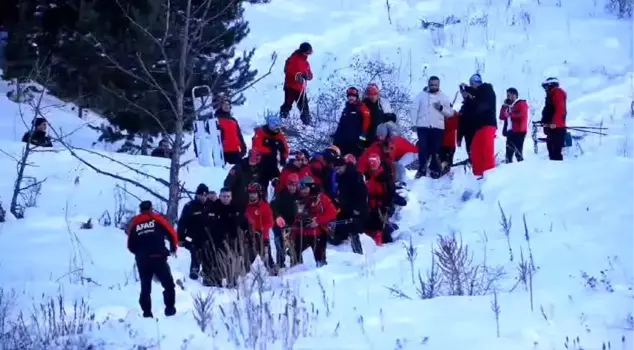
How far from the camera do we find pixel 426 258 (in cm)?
1084

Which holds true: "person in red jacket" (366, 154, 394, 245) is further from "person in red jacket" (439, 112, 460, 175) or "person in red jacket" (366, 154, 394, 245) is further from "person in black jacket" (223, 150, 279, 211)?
"person in red jacket" (439, 112, 460, 175)

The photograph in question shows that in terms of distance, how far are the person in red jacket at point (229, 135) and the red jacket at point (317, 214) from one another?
3.01m

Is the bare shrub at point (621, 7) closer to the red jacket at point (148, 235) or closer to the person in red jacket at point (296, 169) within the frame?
the person in red jacket at point (296, 169)

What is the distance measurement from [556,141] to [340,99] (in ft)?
23.1

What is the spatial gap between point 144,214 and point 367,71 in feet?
44.4

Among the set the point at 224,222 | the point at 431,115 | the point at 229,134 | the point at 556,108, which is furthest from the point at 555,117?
the point at 224,222

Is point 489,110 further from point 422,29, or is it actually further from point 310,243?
point 422,29

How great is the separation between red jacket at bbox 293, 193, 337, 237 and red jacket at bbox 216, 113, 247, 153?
10.7 feet

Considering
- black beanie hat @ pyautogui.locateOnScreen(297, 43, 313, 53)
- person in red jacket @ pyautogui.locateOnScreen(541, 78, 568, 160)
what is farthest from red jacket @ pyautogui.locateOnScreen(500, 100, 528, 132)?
black beanie hat @ pyautogui.locateOnScreen(297, 43, 313, 53)

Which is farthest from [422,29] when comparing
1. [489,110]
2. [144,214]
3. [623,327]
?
[623,327]

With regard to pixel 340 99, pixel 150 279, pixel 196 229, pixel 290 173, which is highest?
pixel 340 99

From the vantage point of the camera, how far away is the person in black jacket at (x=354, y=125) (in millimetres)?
14250

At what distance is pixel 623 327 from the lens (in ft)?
23.6

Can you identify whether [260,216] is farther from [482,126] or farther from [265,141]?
[482,126]
